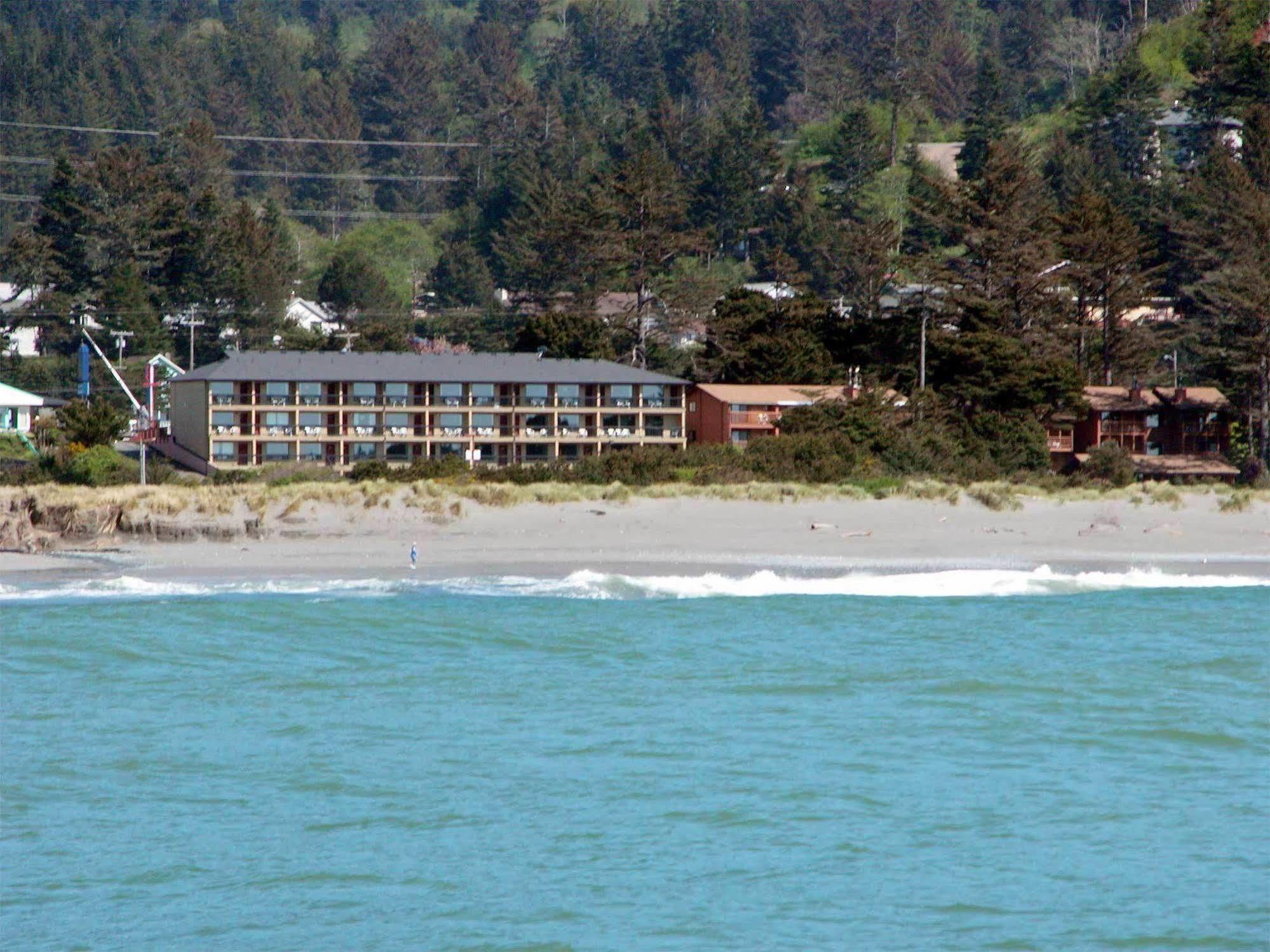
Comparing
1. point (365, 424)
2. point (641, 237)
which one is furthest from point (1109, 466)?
point (641, 237)

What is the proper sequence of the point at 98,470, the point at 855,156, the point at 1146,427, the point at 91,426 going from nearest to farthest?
the point at 98,470, the point at 91,426, the point at 1146,427, the point at 855,156

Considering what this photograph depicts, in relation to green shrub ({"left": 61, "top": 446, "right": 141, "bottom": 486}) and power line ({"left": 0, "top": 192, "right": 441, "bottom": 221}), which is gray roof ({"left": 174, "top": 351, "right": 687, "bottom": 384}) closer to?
green shrub ({"left": 61, "top": 446, "right": 141, "bottom": 486})

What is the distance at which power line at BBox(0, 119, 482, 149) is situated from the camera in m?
116

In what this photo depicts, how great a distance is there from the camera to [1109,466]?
1797 inches

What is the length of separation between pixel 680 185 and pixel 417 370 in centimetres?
3755

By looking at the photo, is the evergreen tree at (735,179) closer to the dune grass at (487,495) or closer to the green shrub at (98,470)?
the green shrub at (98,470)

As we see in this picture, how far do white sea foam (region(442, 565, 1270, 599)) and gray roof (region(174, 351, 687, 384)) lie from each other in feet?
84.0

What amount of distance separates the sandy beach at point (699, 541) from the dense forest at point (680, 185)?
14969 millimetres

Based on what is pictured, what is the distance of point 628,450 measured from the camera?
153 ft

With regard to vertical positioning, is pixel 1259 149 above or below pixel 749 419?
above

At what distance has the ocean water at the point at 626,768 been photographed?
12477 mm

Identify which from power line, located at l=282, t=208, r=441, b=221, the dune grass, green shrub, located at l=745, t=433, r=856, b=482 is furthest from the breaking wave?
power line, located at l=282, t=208, r=441, b=221

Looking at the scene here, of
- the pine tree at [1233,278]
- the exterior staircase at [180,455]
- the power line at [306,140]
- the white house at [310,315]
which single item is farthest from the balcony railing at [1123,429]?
the power line at [306,140]

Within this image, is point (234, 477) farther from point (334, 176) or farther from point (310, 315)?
point (334, 176)
